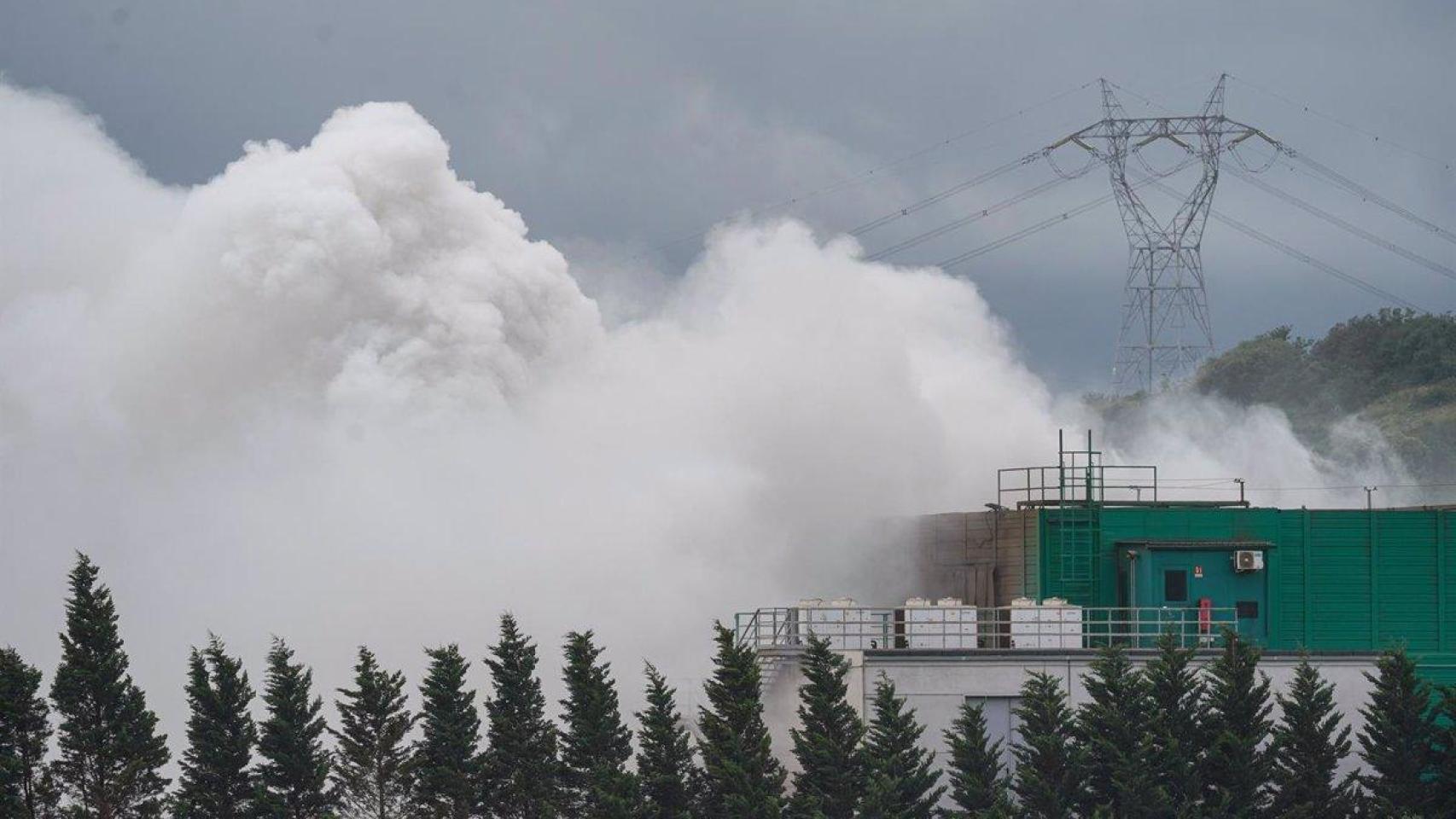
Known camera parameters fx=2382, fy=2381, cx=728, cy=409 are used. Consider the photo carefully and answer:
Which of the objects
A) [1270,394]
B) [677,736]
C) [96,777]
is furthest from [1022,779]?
→ [1270,394]

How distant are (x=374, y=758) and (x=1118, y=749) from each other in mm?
17600

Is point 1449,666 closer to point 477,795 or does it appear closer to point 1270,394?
point 477,795

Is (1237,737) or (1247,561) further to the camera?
(1247,561)

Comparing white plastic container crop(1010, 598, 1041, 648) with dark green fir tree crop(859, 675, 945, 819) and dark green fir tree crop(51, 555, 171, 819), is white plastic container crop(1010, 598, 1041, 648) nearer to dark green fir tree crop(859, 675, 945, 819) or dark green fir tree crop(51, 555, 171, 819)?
dark green fir tree crop(859, 675, 945, 819)

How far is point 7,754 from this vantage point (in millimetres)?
55656

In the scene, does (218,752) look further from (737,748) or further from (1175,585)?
(1175,585)

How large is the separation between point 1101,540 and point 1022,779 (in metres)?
15.8

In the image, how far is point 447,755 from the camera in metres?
55.3

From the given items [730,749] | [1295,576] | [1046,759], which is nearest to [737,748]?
[730,749]

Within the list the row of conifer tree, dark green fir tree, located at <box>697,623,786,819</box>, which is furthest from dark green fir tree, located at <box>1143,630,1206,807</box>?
dark green fir tree, located at <box>697,623,786,819</box>

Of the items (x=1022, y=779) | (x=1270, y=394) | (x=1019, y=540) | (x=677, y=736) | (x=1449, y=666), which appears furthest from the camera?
(x=1270, y=394)

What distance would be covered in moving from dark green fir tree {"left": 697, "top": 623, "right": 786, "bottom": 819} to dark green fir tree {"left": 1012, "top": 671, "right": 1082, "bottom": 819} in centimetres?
519

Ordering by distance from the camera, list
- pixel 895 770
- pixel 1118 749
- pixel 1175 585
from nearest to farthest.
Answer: pixel 1118 749 → pixel 895 770 → pixel 1175 585

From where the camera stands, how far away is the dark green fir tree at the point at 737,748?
50.9 m
